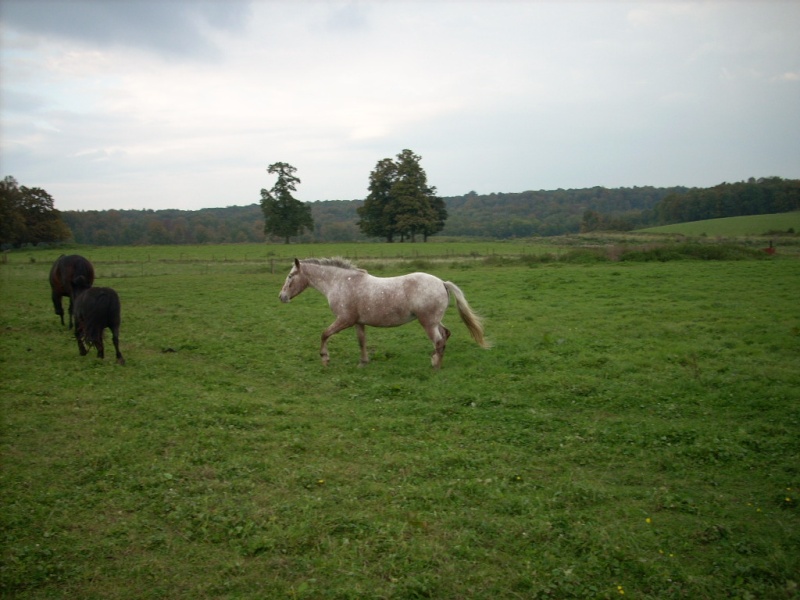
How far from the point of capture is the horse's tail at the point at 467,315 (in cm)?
1027

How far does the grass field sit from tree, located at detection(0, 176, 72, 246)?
56097mm

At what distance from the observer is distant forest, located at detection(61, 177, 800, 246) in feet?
265

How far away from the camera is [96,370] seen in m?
9.70

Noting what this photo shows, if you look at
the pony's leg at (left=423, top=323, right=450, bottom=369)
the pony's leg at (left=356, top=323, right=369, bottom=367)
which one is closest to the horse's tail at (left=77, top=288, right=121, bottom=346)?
the pony's leg at (left=356, top=323, right=369, bottom=367)

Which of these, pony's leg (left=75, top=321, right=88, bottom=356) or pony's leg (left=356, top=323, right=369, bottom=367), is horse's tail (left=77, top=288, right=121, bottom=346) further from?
pony's leg (left=356, top=323, right=369, bottom=367)

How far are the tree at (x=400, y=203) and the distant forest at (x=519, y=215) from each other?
10323 mm

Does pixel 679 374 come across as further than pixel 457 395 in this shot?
Yes

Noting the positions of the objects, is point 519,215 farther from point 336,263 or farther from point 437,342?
point 437,342

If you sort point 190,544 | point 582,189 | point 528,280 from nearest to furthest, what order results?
point 190,544 < point 528,280 < point 582,189

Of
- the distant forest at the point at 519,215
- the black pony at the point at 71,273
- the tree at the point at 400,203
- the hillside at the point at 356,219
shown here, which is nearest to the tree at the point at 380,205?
the tree at the point at 400,203

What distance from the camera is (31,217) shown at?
59344mm

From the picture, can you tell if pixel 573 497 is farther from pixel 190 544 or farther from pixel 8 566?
pixel 8 566

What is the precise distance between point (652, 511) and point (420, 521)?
228cm

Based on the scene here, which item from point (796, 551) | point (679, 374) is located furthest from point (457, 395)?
point (796, 551)
